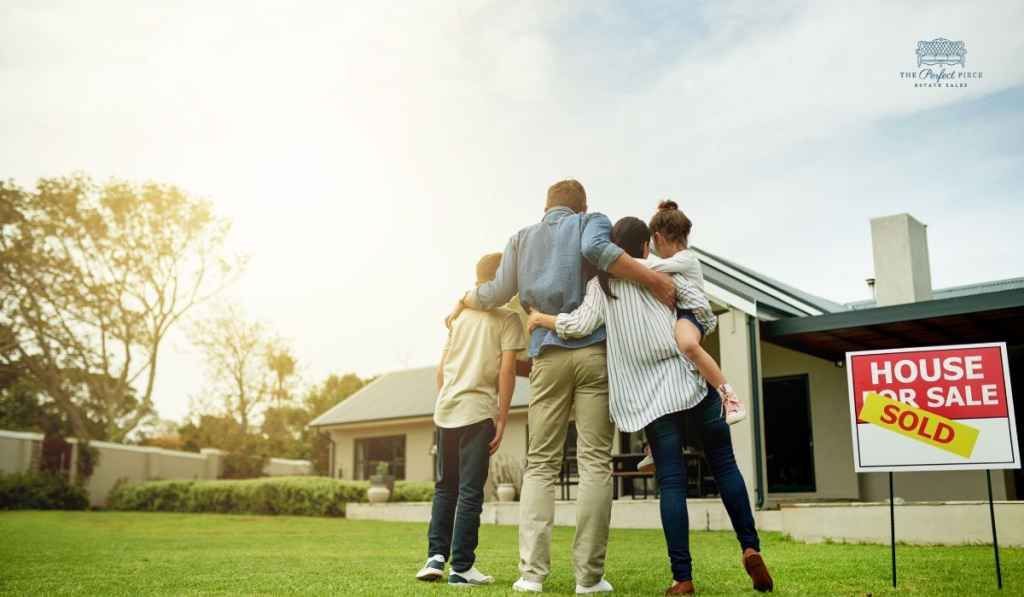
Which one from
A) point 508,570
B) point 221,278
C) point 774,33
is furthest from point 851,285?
point 221,278

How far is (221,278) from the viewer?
2989cm

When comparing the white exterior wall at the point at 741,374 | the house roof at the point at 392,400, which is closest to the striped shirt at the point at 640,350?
the white exterior wall at the point at 741,374

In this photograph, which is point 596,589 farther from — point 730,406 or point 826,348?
point 826,348

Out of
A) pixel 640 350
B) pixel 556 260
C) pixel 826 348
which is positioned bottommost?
pixel 640 350

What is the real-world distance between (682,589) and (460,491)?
1298 millimetres

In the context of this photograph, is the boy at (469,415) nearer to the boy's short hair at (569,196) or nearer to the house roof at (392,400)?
the boy's short hair at (569,196)

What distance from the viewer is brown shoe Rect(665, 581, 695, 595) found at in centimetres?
344

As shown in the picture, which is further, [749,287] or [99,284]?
[99,284]

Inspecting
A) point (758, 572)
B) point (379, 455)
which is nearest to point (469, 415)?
point (758, 572)

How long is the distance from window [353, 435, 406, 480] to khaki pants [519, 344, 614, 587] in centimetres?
1975

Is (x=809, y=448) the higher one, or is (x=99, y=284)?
(x=99, y=284)

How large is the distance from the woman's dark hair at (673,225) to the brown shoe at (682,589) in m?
1.58

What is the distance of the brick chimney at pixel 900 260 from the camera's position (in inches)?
464

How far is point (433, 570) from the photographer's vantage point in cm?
423
